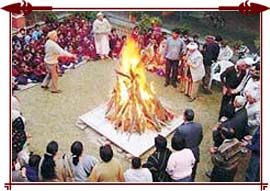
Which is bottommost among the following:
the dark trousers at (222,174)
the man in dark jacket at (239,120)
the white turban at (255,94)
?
the dark trousers at (222,174)

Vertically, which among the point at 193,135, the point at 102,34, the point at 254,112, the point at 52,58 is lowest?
the point at 193,135

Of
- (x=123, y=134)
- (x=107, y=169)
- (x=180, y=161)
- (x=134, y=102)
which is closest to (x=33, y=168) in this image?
(x=107, y=169)

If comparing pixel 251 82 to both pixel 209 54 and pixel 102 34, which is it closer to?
pixel 209 54

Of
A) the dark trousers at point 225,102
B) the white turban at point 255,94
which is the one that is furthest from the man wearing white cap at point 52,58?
the white turban at point 255,94

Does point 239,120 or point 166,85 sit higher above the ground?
point 166,85

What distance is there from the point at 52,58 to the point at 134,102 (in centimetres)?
46

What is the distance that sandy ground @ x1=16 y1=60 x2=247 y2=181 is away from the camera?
385cm

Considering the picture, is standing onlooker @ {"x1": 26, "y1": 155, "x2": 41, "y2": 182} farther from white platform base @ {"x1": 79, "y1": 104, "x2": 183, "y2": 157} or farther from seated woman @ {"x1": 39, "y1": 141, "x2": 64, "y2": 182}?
white platform base @ {"x1": 79, "y1": 104, "x2": 183, "y2": 157}

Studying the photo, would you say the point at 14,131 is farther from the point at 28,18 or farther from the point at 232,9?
the point at 232,9

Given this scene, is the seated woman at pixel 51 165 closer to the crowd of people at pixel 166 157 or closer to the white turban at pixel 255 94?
the crowd of people at pixel 166 157

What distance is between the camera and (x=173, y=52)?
3.87 m

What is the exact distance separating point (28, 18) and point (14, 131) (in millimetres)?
555

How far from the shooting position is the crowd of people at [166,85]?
3824 mm

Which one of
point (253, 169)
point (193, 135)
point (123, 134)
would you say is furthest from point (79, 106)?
point (253, 169)
